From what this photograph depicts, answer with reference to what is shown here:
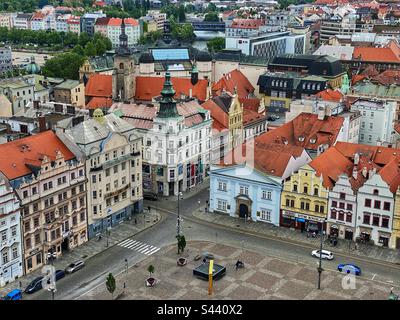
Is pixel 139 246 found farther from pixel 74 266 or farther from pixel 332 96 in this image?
pixel 332 96

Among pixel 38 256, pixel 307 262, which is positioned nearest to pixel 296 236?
pixel 307 262

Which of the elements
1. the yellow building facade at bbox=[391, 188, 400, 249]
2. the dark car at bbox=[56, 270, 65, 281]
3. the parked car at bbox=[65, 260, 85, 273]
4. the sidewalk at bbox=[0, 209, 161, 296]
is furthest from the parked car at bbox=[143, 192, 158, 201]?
the yellow building facade at bbox=[391, 188, 400, 249]

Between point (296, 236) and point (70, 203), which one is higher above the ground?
point (70, 203)

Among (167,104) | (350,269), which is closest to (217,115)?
(167,104)

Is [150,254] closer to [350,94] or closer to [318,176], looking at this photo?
[318,176]

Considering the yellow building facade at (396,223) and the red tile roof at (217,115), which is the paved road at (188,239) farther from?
the red tile roof at (217,115)

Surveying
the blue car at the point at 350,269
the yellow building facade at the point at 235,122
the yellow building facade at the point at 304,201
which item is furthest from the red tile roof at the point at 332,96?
the blue car at the point at 350,269

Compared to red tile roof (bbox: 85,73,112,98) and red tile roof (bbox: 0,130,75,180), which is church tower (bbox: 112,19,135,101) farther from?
red tile roof (bbox: 0,130,75,180)
